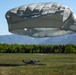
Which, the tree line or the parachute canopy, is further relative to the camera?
the tree line

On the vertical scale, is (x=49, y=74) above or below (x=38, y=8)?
below

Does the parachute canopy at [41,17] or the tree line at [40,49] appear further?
the tree line at [40,49]

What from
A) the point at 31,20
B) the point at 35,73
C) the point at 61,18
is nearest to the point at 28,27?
the point at 31,20

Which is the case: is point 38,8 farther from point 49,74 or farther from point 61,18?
point 49,74

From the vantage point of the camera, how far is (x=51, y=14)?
3994 centimetres

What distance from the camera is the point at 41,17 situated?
40156 millimetres

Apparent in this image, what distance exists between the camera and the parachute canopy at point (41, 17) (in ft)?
131

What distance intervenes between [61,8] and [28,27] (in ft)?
16.5

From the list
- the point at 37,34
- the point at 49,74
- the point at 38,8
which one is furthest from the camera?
the point at 37,34

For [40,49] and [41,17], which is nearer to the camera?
[41,17]

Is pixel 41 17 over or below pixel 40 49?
over

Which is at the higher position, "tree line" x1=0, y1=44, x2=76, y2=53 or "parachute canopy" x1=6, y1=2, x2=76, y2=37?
"parachute canopy" x1=6, y1=2, x2=76, y2=37

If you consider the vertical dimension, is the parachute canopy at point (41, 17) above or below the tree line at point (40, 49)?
above

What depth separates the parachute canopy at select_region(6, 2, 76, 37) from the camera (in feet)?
131
